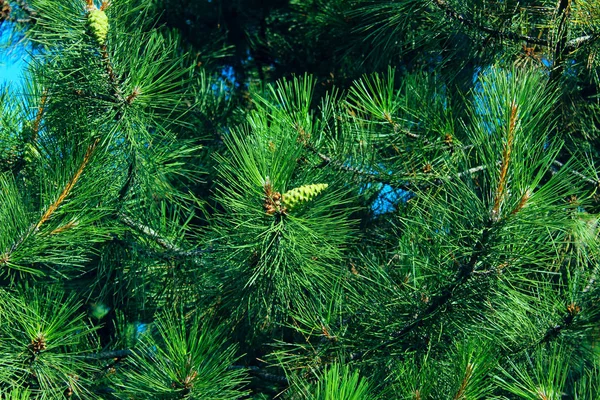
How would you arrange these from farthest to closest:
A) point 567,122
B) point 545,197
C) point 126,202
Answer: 1. point 567,122
2. point 126,202
3. point 545,197

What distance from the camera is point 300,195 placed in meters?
1.64

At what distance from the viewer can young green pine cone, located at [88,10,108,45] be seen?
1738 mm

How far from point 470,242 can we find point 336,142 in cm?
64

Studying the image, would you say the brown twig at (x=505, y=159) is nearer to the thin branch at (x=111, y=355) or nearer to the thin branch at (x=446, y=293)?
the thin branch at (x=446, y=293)

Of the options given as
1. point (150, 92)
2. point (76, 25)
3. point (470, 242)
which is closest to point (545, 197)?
point (470, 242)

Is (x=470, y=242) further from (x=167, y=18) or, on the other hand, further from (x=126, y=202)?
(x=167, y=18)

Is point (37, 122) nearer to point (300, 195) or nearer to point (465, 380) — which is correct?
point (300, 195)

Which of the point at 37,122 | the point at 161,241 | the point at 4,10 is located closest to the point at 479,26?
the point at 161,241

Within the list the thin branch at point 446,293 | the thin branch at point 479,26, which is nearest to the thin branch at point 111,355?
the thin branch at point 446,293

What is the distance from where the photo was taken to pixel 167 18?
327 cm

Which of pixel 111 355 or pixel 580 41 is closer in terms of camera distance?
pixel 111 355

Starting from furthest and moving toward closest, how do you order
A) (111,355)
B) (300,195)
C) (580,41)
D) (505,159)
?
(580,41)
(111,355)
(300,195)
(505,159)

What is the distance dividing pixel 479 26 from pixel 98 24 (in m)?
1.22

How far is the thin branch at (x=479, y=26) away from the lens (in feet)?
7.98
